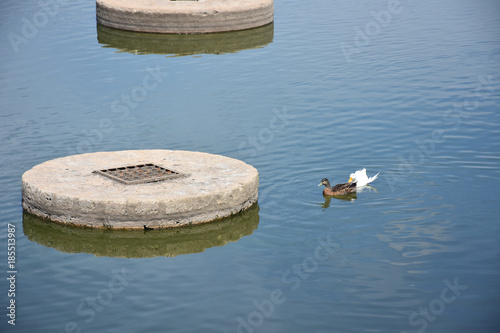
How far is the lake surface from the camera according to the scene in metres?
9.52

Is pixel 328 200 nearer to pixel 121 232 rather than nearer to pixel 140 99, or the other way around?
pixel 121 232

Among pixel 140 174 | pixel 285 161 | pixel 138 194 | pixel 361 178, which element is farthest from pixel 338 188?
pixel 138 194

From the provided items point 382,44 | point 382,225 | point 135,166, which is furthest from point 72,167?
point 382,44

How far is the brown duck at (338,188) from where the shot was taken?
12.7 metres

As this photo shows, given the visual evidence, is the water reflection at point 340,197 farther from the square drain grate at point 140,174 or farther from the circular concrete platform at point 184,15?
the circular concrete platform at point 184,15

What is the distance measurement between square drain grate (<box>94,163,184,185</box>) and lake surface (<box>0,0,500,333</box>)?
94 centimetres

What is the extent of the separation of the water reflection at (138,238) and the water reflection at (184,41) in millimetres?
11166

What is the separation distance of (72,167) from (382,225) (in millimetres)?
4816

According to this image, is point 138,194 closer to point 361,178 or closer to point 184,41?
point 361,178

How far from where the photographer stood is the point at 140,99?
58.8ft

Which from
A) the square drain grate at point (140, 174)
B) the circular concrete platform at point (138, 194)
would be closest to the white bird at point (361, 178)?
the circular concrete platform at point (138, 194)

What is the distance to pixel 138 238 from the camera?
37.3 feet

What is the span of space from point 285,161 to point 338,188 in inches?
65.4

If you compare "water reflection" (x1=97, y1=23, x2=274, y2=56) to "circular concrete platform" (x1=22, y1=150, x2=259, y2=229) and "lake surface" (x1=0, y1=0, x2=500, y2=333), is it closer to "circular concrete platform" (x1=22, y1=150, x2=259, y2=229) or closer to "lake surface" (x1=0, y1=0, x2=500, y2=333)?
"lake surface" (x1=0, y1=0, x2=500, y2=333)
